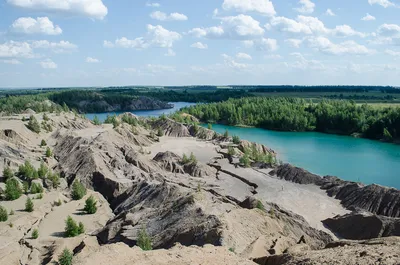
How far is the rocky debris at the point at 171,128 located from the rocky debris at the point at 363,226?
52.8 metres

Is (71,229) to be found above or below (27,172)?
below

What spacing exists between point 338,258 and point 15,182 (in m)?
33.2

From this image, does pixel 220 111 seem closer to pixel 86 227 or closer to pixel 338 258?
pixel 86 227

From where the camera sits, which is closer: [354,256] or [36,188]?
[354,256]

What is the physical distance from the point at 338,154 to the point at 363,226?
42847 millimetres

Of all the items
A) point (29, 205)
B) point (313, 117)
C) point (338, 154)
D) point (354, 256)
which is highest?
point (354, 256)

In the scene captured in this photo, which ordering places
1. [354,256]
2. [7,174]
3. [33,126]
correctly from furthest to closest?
[33,126], [7,174], [354,256]

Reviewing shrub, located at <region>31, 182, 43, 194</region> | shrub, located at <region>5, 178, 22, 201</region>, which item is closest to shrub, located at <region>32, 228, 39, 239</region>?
shrub, located at <region>5, 178, 22, 201</region>

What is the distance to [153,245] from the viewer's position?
26375 millimetres

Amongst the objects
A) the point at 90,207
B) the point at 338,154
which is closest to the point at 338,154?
the point at 338,154

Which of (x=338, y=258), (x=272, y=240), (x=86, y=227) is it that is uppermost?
(x=338, y=258)

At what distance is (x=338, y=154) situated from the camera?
73250 millimetres

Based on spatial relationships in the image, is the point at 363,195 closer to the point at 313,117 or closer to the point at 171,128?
the point at 171,128

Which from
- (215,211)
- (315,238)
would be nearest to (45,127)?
(215,211)
